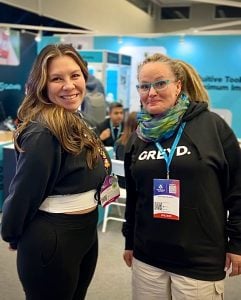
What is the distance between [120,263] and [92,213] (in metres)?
1.69

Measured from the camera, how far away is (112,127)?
15.5ft

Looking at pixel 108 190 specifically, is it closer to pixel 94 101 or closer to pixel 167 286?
pixel 167 286

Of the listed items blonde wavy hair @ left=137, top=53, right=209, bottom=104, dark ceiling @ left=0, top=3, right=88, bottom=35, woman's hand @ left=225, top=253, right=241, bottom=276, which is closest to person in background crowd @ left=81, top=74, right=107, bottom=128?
dark ceiling @ left=0, top=3, right=88, bottom=35

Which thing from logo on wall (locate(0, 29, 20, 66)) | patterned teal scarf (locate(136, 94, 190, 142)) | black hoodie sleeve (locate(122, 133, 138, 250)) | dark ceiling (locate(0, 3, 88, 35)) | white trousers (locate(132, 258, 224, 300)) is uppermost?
dark ceiling (locate(0, 3, 88, 35))

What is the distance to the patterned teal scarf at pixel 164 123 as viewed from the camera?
1309mm

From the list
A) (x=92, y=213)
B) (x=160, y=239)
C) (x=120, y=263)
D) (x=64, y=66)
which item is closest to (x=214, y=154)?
(x=160, y=239)

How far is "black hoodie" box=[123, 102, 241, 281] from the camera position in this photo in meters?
1.28

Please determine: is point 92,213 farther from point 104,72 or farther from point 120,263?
point 104,72

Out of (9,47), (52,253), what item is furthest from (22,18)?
(52,253)

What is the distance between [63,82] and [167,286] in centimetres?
81

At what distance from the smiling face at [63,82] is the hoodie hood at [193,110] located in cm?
39

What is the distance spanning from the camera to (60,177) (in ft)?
4.16

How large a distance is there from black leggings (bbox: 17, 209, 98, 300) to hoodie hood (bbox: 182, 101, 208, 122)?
492mm

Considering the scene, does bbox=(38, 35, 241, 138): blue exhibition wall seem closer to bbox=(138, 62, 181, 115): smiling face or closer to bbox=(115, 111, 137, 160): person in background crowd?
bbox=(115, 111, 137, 160): person in background crowd
